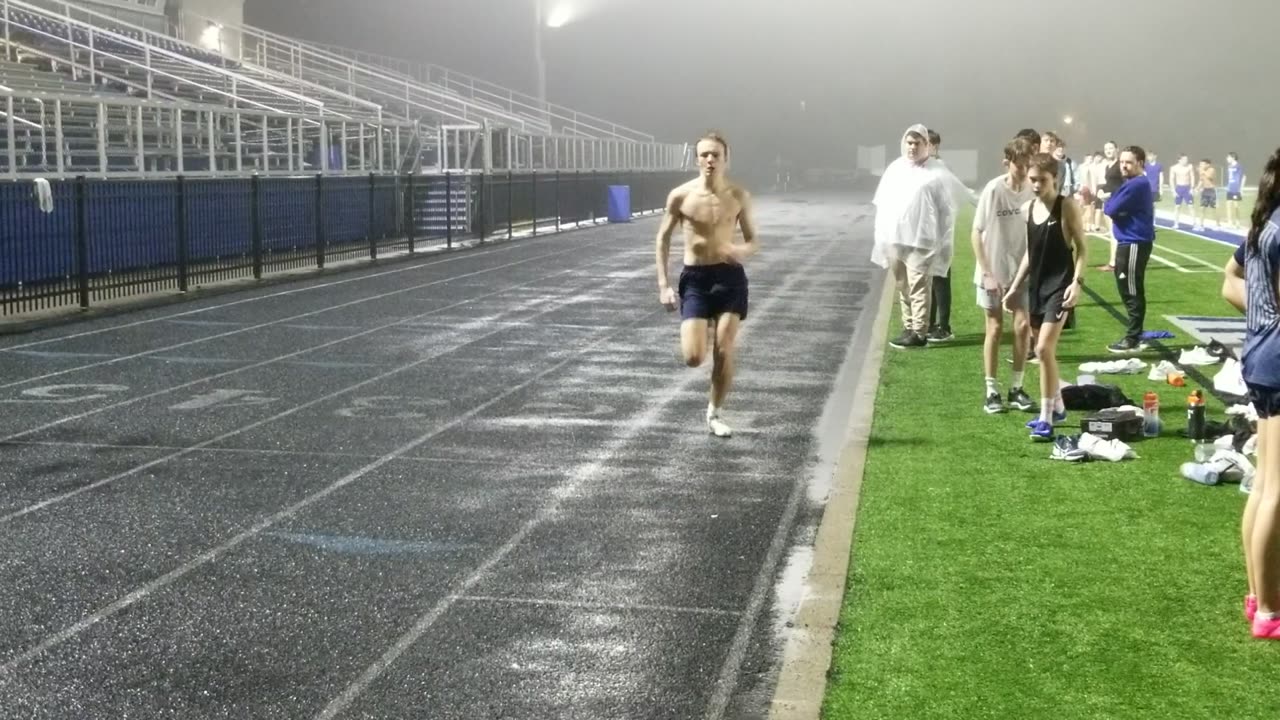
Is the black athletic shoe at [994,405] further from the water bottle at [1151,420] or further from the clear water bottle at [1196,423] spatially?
the clear water bottle at [1196,423]

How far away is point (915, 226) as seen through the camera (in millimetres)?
14594

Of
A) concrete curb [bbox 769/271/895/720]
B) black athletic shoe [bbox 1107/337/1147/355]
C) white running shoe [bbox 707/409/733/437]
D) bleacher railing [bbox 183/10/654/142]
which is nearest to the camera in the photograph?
concrete curb [bbox 769/271/895/720]

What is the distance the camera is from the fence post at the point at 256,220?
22.5 metres

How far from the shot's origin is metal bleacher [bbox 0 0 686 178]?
24.5 meters

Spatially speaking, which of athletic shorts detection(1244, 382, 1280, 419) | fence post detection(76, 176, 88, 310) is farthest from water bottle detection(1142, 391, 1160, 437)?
fence post detection(76, 176, 88, 310)

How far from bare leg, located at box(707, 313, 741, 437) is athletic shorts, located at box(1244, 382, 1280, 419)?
470 centimetres

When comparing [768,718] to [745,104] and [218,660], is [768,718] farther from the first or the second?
[745,104]

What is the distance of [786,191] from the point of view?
76.9 metres

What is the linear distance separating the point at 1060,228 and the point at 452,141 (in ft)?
111

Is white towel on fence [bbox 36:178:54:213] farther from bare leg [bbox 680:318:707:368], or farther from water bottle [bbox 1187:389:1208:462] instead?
water bottle [bbox 1187:389:1208:462]

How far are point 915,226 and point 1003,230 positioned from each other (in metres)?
3.73

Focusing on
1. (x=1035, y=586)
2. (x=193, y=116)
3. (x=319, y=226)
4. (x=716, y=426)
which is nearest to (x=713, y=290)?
(x=716, y=426)

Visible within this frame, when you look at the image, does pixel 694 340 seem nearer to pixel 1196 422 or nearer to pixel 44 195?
pixel 1196 422

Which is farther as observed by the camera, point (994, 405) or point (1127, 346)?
point (1127, 346)
